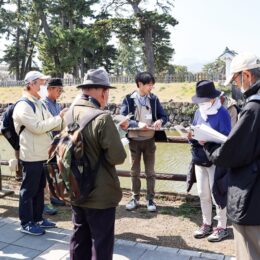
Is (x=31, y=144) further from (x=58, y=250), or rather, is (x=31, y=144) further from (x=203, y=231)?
(x=203, y=231)

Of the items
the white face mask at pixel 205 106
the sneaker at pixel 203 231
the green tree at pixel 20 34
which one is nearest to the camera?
the white face mask at pixel 205 106

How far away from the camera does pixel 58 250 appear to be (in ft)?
11.9

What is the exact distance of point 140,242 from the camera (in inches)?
152

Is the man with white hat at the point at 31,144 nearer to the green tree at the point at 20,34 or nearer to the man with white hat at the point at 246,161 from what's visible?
the man with white hat at the point at 246,161

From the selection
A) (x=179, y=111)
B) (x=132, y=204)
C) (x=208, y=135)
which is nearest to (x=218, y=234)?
(x=132, y=204)

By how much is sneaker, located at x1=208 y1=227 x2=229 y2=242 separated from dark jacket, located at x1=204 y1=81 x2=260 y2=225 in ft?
5.39

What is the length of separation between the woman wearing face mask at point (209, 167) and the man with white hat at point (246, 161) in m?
1.11

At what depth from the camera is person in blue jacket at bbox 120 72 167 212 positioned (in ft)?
15.0

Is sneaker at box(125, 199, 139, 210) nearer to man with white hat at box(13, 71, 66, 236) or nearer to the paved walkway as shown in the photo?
the paved walkway

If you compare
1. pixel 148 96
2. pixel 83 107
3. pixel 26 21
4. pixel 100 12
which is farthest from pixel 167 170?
pixel 26 21

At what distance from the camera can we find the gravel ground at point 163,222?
3.80m

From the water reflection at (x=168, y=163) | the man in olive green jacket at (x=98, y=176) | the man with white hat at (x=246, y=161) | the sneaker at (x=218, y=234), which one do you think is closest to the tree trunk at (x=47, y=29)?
the water reflection at (x=168, y=163)

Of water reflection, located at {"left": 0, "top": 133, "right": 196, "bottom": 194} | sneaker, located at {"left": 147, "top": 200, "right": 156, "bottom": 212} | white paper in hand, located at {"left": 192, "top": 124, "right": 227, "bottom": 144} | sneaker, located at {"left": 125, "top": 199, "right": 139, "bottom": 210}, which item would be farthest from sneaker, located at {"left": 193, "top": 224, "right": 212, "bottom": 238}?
water reflection, located at {"left": 0, "top": 133, "right": 196, "bottom": 194}

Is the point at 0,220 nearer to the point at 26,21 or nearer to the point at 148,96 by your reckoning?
the point at 148,96
